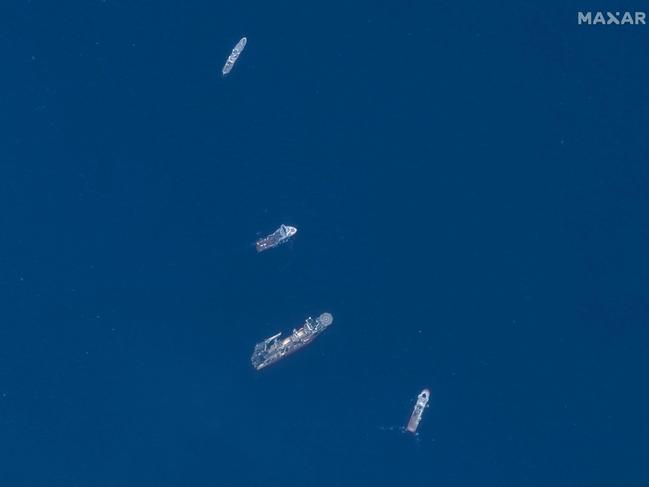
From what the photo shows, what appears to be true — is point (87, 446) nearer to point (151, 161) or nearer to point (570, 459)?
point (151, 161)

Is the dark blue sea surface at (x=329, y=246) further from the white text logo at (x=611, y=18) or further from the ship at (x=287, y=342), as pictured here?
the ship at (x=287, y=342)

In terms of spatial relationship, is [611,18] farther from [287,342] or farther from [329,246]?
[287,342]

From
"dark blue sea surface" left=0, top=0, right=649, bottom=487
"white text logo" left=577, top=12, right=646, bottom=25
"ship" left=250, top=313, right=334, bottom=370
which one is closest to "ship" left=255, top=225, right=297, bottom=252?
"dark blue sea surface" left=0, top=0, right=649, bottom=487

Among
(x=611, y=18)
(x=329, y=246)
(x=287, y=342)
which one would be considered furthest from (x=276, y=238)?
(x=611, y=18)

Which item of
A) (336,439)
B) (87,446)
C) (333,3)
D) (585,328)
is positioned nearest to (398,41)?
(333,3)

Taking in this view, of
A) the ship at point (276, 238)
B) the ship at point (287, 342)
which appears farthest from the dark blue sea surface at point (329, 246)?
the ship at point (287, 342)

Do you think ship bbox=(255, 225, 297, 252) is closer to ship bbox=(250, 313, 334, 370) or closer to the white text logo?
ship bbox=(250, 313, 334, 370)
